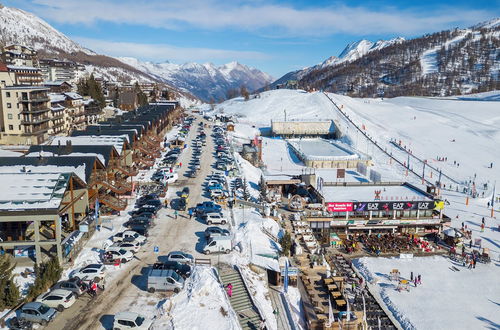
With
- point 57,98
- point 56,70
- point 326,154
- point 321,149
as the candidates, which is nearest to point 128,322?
point 326,154

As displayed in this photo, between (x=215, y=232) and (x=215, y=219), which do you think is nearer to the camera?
(x=215, y=232)

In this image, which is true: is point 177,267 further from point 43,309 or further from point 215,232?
point 43,309

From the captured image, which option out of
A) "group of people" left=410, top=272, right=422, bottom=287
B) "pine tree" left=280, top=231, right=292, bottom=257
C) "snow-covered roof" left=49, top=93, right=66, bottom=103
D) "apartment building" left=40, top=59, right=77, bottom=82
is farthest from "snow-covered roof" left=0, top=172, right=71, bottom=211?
"apartment building" left=40, top=59, right=77, bottom=82

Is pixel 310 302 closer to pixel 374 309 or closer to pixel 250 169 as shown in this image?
pixel 374 309

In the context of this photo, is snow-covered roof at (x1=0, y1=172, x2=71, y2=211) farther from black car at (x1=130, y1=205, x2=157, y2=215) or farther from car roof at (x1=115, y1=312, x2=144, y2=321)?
car roof at (x1=115, y1=312, x2=144, y2=321)

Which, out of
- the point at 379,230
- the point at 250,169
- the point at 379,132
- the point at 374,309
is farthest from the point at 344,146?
the point at 374,309

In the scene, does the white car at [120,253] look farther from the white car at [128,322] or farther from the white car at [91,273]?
the white car at [128,322]

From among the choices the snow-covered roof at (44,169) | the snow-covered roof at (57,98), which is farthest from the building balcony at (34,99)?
the snow-covered roof at (44,169)
